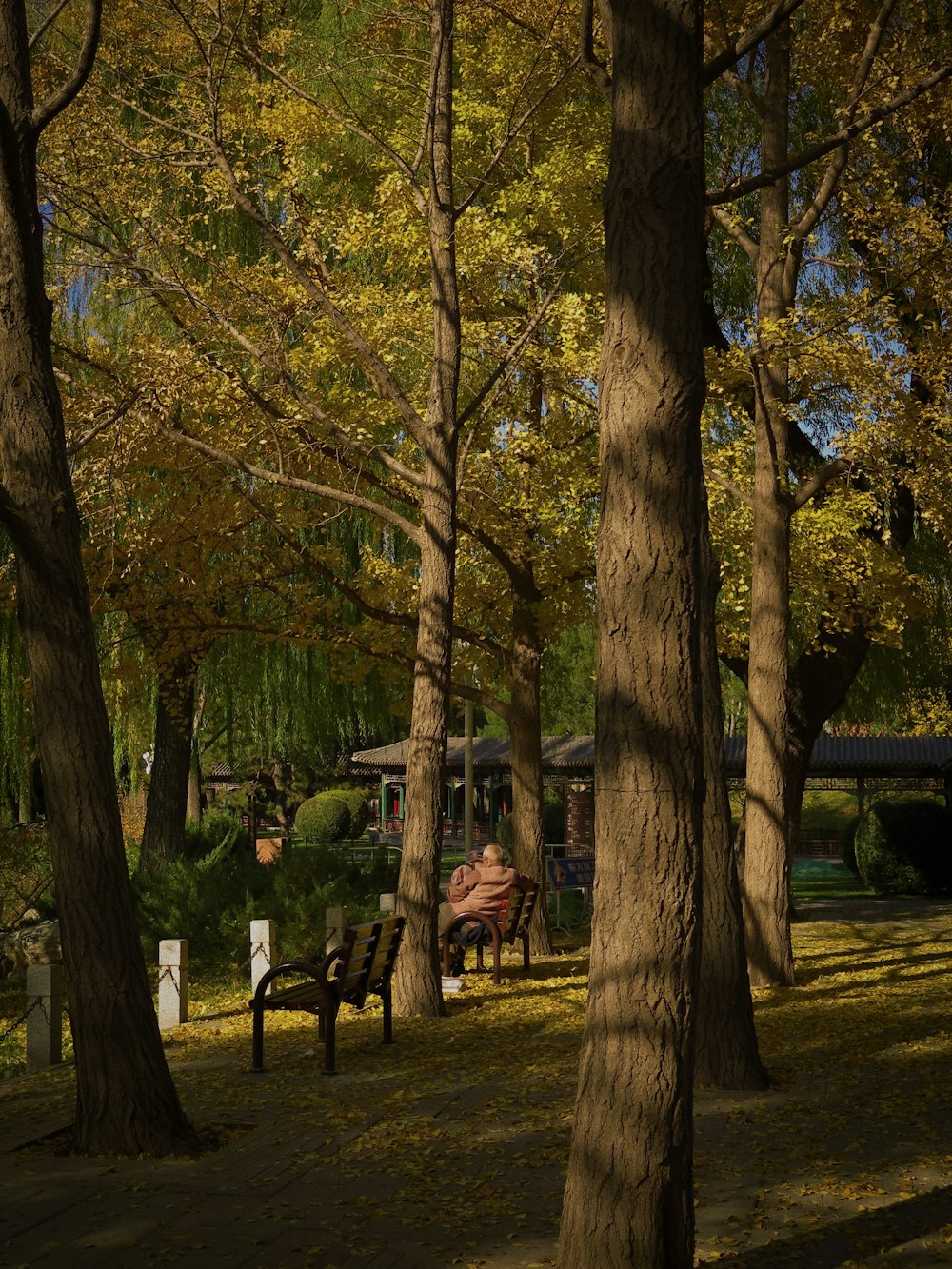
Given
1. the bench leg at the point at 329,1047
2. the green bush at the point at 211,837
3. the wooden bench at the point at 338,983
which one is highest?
the green bush at the point at 211,837

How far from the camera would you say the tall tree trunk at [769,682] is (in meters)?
12.0

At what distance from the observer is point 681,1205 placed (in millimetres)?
4527

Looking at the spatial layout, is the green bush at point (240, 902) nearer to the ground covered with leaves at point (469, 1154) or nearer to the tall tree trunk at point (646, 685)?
the ground covered with leaves at point (469, 1154)

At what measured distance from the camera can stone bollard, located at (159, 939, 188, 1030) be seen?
1095 centimetres

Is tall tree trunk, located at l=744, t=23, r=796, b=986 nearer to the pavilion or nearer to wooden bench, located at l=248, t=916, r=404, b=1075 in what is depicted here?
wooden bench, located at l=248, t=916, r=404, b=1075

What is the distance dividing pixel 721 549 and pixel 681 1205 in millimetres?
11078

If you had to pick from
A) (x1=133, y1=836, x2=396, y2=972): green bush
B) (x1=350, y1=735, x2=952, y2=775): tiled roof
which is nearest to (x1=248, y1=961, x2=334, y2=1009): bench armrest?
(x1=133, y1=836, x2=396, y2=972): green bush

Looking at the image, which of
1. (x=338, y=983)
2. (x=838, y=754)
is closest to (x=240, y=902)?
(x=338, y=983)

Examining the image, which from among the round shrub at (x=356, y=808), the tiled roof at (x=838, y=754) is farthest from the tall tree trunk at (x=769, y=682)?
the round shrub at (x=356, y=808)

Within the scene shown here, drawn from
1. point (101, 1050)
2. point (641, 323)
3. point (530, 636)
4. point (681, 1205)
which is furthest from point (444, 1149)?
point (530, 636)

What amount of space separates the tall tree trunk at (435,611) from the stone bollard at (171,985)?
164 cm

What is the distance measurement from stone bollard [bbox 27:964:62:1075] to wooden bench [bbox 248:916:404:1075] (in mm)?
1244

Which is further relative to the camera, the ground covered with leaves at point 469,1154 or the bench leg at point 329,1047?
the bench leg at point 329,1047

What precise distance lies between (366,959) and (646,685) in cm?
551
